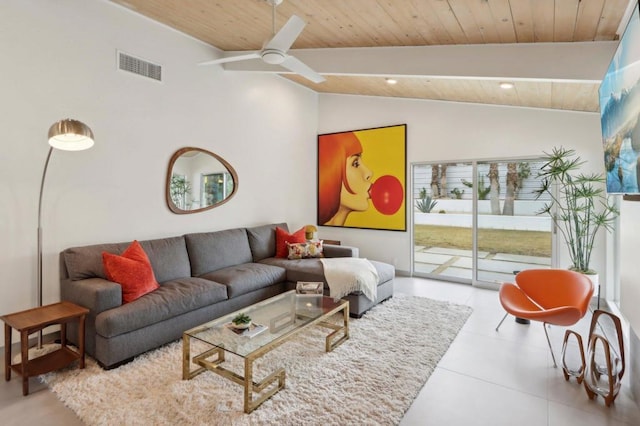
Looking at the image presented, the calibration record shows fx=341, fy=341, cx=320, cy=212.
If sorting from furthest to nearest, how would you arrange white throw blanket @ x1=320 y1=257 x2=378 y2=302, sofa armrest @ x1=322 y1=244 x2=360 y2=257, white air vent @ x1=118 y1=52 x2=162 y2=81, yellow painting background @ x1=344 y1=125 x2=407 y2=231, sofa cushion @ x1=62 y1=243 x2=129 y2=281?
yellow painting background @ x1=344 y1=125 x2=407 y2=231 < sofa armrest @ x1=322 y1=244 x2=360 y2=257 < white throw blanket @ x1=320 y1=257 x2=378 y2=302 < white air vent @ x1=118 y1=52 x2=162 y2=81 < sofa cushion @ x1=62 y1=243 x2=129 y2=281

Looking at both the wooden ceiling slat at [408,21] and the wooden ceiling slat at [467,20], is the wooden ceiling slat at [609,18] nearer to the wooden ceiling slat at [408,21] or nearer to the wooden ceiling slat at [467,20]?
the wooden ceiling slat at [467,20]

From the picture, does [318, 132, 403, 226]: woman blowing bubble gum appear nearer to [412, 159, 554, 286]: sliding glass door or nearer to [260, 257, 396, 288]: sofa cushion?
[412, 159, 554, 286]: sliding glass door

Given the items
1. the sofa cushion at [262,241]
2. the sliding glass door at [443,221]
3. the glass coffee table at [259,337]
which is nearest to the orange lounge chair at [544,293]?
the glass coffee table at [259,337]

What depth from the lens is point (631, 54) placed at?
178cm

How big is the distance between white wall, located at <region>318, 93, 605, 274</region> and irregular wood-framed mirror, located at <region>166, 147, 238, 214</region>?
2.35 m

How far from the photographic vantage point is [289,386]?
8.05 feet

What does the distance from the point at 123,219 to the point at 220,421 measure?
250 centimetres

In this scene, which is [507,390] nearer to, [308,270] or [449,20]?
[308,270]

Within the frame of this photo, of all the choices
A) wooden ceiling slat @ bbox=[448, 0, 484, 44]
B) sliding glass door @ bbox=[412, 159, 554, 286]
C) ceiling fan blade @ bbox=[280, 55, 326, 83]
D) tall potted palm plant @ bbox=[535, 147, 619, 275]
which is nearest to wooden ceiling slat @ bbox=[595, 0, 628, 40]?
wooden ceiling slat @ bbox=[448, 0, 484, 44]

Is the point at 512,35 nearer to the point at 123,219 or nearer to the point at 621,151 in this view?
the point at 621,151

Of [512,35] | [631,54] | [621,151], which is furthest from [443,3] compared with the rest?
[621,151]

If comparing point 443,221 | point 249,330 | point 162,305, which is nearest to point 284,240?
point 162,305

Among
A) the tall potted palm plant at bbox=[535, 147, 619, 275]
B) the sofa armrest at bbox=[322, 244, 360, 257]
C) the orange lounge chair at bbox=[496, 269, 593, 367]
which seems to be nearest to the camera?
the orange lounge chair at bbox=[496, 269, 593, 367]

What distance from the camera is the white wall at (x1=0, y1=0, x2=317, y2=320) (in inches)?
115
